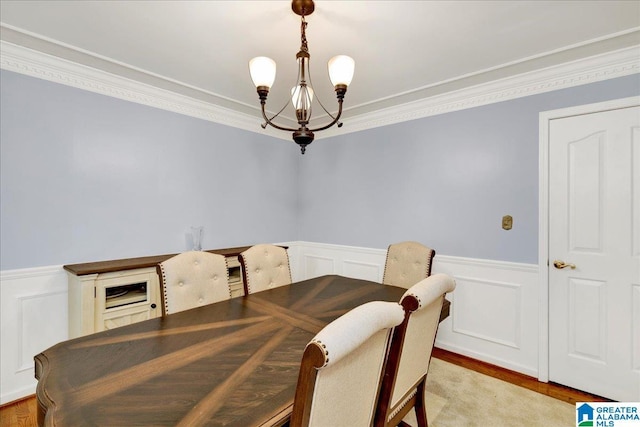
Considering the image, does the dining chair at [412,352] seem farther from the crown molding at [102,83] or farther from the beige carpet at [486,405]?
the crown molding at [102,83]

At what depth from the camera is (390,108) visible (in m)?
3.30

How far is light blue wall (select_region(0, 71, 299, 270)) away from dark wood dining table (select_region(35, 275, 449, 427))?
145cm

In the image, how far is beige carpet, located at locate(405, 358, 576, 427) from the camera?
1966 mm

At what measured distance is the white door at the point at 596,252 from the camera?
6.98 feet

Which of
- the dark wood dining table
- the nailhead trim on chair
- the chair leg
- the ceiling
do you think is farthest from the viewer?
the ceiling

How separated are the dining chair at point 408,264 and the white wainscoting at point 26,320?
8.70 feet

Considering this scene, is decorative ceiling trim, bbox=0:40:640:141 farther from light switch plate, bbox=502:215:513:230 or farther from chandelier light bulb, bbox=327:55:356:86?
chandelier light bulb, bbox=327:55:356:86

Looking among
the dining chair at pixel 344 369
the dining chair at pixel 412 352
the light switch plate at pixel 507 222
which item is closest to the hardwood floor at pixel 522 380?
the light switch plate at pixel 507 222

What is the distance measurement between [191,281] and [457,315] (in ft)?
7.93

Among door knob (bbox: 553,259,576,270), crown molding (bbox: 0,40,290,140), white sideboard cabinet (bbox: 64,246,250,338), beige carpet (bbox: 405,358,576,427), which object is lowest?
beige carpet (bbox: 405,358,576,427)

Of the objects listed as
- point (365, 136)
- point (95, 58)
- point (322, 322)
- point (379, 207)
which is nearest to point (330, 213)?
point (379, 207)

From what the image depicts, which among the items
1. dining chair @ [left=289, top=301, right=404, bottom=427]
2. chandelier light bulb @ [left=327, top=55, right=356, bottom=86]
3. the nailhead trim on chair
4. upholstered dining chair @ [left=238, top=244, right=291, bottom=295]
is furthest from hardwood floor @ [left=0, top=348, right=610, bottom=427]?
chandelier light bulb @ [left=327, top=55, right=356, bottom=86]

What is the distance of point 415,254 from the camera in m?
2.61

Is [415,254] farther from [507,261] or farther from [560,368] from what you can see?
[560,368]
